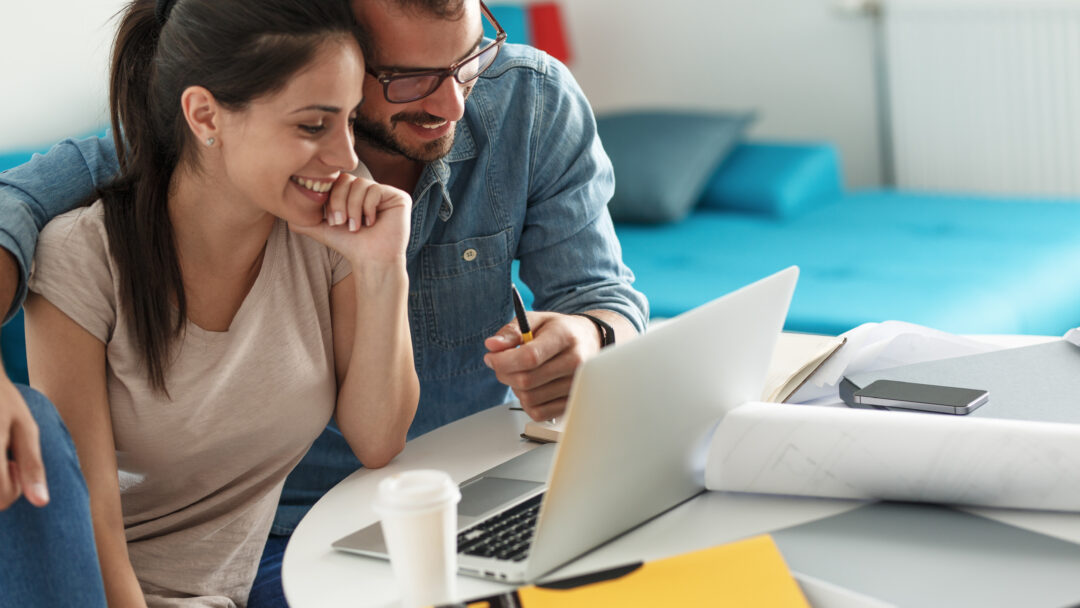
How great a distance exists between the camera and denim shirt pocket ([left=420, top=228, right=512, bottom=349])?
1438 millimetres

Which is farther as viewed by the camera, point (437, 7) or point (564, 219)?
point (564, 219)

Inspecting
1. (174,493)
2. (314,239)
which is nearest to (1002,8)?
(314,239)

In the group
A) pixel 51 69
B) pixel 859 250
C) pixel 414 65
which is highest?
pixel 414 65

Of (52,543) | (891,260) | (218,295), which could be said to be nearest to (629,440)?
(52,543)

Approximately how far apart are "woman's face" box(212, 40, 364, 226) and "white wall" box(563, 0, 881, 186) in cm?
267

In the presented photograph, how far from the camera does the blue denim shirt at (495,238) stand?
144 centimetres

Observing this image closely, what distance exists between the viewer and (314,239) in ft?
4.04

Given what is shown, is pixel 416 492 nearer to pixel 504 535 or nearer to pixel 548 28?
pixel 504 535

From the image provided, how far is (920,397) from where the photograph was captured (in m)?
1.04

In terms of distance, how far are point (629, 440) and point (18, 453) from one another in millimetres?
473

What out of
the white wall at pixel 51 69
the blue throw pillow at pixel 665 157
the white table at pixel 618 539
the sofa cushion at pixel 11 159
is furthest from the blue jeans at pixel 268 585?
the blue throw pillow at pixel 665 157

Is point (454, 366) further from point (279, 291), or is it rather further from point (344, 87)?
point (344, 87)

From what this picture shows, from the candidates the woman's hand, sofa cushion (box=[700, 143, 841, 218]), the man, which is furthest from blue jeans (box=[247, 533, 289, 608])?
sofa cushion (box=[700, 143, 841, 218])

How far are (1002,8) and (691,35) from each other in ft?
3.28
